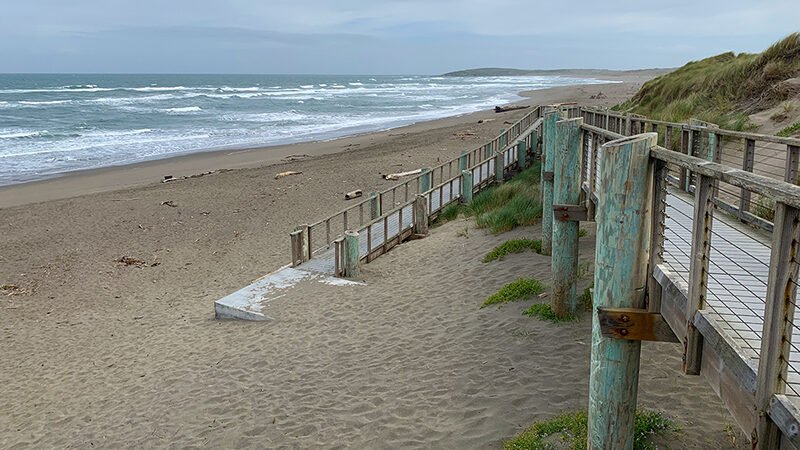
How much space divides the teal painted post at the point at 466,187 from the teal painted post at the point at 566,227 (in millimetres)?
8140

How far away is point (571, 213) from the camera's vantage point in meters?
7.79

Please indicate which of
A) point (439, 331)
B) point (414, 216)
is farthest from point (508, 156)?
point (439, 331)

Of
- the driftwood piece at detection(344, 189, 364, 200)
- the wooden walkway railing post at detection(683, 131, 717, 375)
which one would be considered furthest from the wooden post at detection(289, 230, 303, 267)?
the wooden walkway railing post at detection(683, 131, 717, 375)

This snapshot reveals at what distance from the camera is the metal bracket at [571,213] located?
25.4ft

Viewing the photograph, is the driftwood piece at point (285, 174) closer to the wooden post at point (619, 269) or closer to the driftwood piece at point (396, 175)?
the driftwood piece at point (396, 175)

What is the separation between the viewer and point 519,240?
11375 millimetres

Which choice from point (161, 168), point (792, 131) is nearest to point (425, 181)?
point (792, 131)

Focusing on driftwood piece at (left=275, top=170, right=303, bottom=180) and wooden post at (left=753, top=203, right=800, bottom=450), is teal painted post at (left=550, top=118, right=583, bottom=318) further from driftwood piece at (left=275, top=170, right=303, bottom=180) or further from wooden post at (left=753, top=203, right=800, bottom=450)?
driftwood piece at (left=275, top=170, right=303, bottom=180)

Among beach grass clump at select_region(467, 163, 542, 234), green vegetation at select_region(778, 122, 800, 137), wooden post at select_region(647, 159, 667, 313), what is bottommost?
beach grass clump at select_region(467, 163, 542, 234)

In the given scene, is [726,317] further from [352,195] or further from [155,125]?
[155,125]

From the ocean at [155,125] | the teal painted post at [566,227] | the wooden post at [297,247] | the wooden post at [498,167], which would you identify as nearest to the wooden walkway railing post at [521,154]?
the wooden post at [498,167]

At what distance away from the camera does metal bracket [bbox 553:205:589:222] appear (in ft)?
25.4

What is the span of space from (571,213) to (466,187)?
8.48 meters

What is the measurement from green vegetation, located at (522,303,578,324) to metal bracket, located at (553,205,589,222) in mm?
1182
